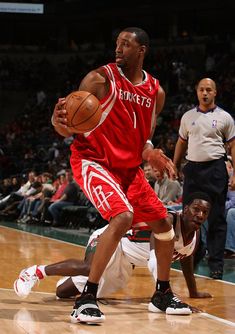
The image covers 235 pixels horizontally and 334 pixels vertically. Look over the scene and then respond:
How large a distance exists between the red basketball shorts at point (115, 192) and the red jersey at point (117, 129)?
8 cm

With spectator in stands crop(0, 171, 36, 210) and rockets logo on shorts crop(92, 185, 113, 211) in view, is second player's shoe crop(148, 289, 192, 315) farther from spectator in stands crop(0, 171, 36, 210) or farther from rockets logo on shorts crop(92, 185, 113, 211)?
spectator in stands crop(0, 171, 36, 210)

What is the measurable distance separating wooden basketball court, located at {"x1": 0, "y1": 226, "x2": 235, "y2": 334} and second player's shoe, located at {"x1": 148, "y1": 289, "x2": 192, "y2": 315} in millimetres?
53

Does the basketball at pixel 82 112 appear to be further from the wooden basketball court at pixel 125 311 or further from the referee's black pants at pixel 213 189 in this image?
the referee's black pants at pixel 213 189

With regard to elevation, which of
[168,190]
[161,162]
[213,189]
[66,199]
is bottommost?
[66,199]

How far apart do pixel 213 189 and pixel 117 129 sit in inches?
88.8

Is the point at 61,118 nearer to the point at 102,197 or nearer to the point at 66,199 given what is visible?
the point at 102,197

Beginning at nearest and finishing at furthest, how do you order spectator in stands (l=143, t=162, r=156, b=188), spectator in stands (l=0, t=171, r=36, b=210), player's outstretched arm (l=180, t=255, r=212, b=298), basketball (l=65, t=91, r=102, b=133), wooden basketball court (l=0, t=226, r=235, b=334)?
1. wooden basketball court (l=0, t=226, r=235, b=334)
2. basketball (l=65, t=91, r=102, b=133)
3. player's outstretched arm (l=180, t=255, r=212, b=298)
4. spectator in stands (l=143, t=162, r=156, b=188)
5. spectator in stands (l=0, t=171, r=36, b=210)

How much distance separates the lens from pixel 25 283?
188 inches

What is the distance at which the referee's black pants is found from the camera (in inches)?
258

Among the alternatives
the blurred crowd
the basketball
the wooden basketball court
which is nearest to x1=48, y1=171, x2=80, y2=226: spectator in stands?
the blurred crowd

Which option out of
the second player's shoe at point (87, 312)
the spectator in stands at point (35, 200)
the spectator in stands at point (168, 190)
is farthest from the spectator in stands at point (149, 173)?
the second player's shoe at point (87, 312)

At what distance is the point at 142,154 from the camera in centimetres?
463

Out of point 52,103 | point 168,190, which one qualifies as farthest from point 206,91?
point 52,103

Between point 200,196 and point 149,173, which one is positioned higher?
point 200,196
